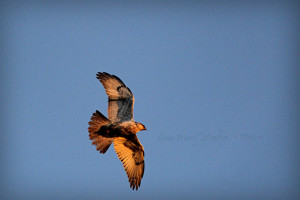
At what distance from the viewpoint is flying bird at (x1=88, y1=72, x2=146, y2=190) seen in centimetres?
693

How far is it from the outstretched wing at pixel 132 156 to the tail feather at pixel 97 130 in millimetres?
394

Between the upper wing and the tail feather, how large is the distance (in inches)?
10.6

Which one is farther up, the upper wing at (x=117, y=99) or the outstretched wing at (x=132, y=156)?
the upper wing at (x=117, y=99)

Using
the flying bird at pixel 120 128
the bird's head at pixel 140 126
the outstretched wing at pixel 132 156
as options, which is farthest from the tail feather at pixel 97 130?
the bird's head at pixel 140 126

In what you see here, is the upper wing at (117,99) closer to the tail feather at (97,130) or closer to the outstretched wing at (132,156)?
the tail feather at (97,130)

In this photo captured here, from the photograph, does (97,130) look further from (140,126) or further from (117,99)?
(140,126)

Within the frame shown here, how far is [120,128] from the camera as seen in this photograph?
22.8 ft

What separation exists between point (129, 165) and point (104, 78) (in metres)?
2.28

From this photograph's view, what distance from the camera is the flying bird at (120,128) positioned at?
6.93m

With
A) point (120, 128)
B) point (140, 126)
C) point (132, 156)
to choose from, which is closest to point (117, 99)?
point (120, 128)

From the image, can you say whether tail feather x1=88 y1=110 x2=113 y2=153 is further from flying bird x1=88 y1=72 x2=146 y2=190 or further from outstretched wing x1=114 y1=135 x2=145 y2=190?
outstretched wing x1=114 y1=135 x2=145 y2=190

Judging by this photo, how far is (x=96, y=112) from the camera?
6871 millimetres

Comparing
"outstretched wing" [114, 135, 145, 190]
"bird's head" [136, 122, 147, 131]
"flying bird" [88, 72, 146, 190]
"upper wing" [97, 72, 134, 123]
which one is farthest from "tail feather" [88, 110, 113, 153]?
"bird's head" [136, 122, 147, 131]

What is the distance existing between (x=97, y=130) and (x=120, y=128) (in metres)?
0.55
